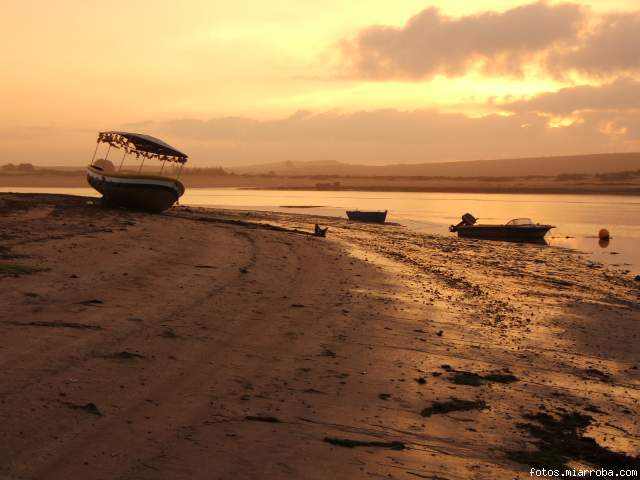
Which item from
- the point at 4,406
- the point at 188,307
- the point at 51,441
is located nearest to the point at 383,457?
the point at 51,441

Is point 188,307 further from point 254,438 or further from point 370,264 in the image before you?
point 370,264

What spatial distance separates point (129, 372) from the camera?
8.12 metres

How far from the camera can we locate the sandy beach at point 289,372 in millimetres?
6223


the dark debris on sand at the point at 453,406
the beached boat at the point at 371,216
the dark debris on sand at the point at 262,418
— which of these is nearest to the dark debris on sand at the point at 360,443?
the dark debris on sand at the point at 262,418

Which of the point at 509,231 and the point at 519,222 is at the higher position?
the point at 519,222

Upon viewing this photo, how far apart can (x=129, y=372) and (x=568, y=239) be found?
42.3 metres

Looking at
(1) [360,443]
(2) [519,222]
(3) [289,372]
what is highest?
(2) [519,222]

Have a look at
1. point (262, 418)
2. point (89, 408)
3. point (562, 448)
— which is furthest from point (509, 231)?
point (89, 408)

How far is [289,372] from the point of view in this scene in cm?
873

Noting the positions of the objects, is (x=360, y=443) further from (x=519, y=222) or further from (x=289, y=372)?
(x=519, y=222)

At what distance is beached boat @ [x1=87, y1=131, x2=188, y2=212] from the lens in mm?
31281

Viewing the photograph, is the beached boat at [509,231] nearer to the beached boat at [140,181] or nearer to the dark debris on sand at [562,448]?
the beached boat at [140,181]

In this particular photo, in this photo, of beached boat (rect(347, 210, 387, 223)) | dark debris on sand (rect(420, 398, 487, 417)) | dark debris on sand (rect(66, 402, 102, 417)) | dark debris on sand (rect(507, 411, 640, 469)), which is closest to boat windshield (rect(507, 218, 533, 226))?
beached boat (rect(347, 210, 387, 223))

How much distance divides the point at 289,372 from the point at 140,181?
79.7 ft
